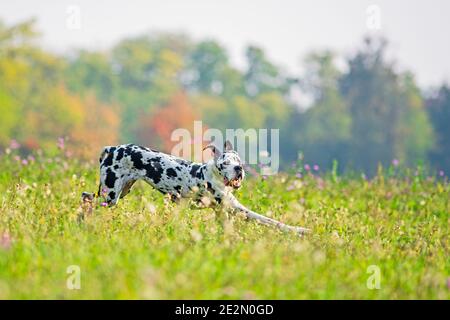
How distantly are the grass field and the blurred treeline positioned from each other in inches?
1769

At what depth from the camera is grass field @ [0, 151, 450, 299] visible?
700 centimetres

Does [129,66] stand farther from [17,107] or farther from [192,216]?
[192,216]

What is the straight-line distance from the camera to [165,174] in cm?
1127

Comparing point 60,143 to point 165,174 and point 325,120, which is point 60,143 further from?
point 325,120

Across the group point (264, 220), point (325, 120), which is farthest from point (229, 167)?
point (325, 120)

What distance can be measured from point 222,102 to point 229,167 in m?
71.7

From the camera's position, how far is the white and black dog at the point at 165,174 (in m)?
10.9

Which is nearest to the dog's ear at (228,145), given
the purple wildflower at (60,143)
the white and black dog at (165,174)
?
the white and black dog at (165,174)

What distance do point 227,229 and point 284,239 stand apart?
107 cm

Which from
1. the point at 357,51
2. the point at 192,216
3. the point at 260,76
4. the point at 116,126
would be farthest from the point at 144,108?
the point at 192,216

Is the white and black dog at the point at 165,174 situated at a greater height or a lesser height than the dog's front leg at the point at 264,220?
greater

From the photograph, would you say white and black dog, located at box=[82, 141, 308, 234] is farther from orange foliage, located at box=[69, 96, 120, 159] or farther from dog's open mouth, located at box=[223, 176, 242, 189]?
orange foliage, located at box=[69, 96, 120, 159]

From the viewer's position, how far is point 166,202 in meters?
10.0

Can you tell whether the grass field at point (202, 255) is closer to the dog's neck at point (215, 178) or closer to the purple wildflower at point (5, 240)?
the purple wildflower at point (5, 240)
